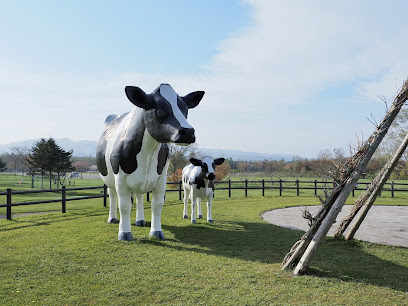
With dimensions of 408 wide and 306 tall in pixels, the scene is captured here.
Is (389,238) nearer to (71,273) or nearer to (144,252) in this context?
(144,252)

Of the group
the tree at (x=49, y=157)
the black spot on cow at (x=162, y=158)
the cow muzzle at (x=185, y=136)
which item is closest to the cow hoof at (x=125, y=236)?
the black spot on cow at (x=162, y=158)

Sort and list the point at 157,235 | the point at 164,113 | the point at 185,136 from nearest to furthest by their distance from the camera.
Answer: the point at 185,136 < the point at 164,113 < the point at 157,235

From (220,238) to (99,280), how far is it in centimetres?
335

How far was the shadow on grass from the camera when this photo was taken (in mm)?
4734

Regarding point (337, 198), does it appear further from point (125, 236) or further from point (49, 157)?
point (49, 157)

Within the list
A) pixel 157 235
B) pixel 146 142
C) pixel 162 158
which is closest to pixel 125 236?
pixel 157 235

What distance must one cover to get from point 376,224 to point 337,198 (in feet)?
19.4

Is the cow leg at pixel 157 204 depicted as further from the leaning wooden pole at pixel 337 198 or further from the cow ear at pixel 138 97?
the leaning wooden pole at pixel 337 198

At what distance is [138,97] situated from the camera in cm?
575

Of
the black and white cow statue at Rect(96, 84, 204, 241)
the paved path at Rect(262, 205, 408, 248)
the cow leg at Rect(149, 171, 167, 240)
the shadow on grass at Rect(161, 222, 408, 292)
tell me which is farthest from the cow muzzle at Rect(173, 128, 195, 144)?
the paved path at Rect(262, 205, 408, 248)

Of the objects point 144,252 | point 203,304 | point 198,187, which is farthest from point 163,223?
point 203,304

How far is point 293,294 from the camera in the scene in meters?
3.92

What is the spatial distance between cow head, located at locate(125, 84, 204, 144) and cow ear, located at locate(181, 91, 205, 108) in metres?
0.39

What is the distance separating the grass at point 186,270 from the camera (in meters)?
3.86
